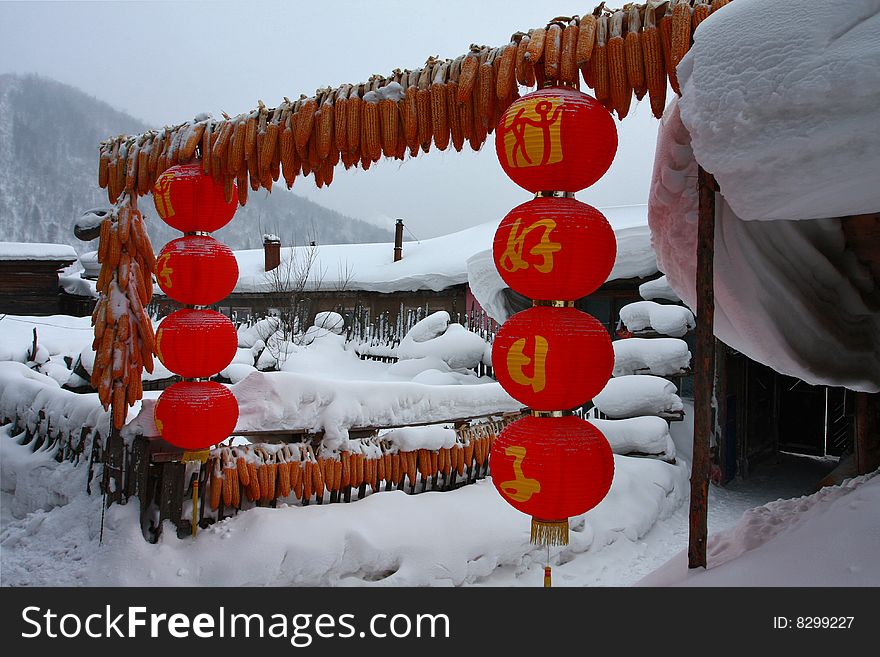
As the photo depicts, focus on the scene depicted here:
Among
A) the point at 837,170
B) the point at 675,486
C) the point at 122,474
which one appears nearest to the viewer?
the point at 837,170

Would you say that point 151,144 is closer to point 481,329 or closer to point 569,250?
point 569,250

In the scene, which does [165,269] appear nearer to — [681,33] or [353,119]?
[353,119]

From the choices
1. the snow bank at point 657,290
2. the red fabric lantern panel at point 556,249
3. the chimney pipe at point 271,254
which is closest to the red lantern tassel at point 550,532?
the red fabric lantern panel at point 556,249

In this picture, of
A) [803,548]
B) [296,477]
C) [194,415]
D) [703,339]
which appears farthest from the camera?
[296,477]

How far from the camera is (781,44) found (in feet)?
5.96

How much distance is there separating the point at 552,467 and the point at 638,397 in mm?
4970

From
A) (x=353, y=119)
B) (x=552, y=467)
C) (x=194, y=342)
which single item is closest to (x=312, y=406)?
(x=194, y=342)

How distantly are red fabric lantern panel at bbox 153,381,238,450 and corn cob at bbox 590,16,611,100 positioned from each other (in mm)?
3317

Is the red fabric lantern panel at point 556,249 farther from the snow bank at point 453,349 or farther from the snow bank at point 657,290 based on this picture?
the snow bank at point 453,349

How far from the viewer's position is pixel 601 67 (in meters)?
2.88

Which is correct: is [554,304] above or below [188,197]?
below

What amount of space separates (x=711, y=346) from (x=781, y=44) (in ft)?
3.63
